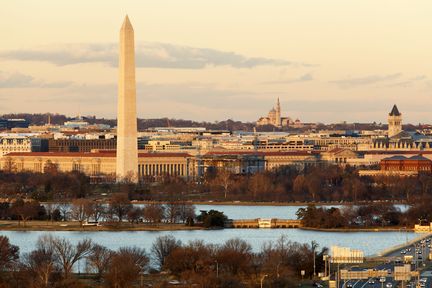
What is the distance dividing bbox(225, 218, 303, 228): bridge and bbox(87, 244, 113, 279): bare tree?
50.9 ft

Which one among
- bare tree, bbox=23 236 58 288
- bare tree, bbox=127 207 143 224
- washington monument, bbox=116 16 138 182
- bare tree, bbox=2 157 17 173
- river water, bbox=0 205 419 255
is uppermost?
washington monument, bbox=116 16 138 182

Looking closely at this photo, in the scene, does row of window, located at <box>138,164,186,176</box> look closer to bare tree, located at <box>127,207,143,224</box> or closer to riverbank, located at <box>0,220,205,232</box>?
bare tree, located at <box>127,207,143,224</box>

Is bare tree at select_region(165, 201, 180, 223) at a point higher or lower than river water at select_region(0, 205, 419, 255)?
higher

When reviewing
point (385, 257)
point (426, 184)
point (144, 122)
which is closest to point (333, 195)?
point (426, 184)

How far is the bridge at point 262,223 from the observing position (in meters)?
54.7

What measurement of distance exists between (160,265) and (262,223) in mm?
15955

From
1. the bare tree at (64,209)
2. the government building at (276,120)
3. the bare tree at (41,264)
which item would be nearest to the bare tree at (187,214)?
the bare tree at (64,209)

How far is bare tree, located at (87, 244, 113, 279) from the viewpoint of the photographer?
36.5 m

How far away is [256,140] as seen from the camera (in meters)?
119

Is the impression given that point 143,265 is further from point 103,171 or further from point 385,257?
point 103,171

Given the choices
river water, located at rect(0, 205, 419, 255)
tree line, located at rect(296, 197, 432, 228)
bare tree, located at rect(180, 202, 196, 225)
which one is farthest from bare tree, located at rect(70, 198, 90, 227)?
tree line, located at rect(296, 197, 432, 228)

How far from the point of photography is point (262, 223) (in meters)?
54.8

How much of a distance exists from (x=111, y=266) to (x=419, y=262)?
27.1 ft

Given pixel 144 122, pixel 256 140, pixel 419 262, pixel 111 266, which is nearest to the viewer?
pixel 111 266
